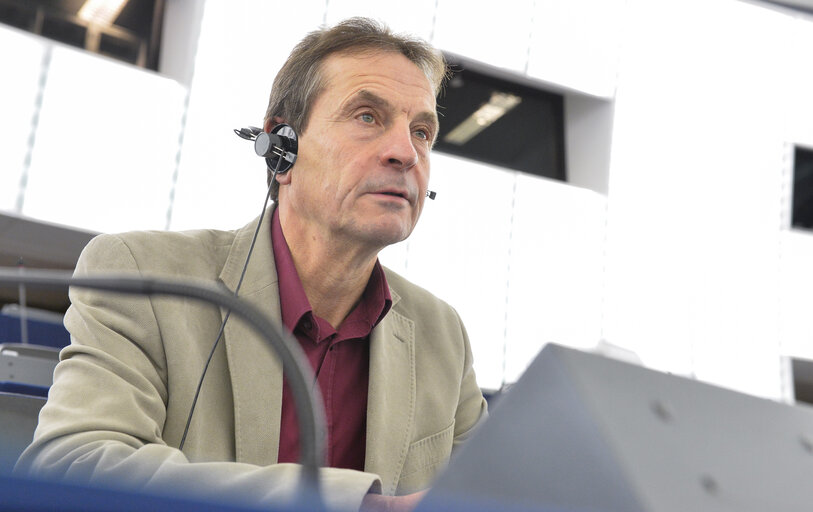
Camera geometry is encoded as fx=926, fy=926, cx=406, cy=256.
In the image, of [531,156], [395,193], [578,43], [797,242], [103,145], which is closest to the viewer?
[395,193]

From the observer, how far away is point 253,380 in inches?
52.3

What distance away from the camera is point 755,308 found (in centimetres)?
845

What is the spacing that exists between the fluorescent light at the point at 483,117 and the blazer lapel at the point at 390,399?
6187 millimetres

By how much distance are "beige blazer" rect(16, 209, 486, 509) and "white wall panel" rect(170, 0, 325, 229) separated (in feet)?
15.8

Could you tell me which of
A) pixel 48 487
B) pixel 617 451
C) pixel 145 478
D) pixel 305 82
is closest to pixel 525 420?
pixel 617 451

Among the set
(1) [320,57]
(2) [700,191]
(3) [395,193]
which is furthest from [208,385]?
(2) [700,191]

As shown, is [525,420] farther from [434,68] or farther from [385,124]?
[434,68]

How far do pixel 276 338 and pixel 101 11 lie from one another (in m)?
6.42

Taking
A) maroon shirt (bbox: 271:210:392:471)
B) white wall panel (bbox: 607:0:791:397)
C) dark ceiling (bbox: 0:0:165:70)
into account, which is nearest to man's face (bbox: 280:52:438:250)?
maroon shirt (bbox: 271:210:392:471)

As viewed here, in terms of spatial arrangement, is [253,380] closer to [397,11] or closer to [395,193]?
[395,193]

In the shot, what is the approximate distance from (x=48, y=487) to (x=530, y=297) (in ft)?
23.8

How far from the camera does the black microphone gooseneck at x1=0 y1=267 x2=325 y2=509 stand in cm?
60

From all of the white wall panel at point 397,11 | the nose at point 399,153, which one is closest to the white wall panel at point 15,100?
the white wall panel at point 397,11

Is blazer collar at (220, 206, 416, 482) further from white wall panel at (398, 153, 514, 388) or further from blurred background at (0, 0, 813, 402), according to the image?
white wall panel at (398, 153, 514, 388)
